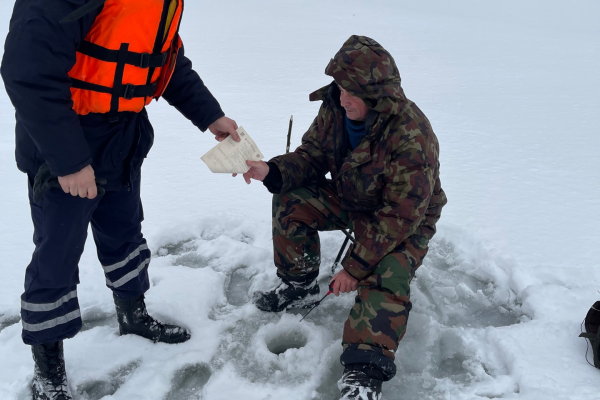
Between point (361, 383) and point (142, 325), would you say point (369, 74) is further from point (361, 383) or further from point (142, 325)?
point (142, 325)

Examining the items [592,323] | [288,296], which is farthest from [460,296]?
[288,296]

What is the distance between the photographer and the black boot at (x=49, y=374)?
1.80 meters

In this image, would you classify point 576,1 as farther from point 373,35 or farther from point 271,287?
point 271,287

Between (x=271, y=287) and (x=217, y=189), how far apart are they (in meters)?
1.10

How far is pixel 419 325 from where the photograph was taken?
2268mm

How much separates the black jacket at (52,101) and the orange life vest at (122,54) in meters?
0.05

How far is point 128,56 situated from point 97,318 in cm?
135

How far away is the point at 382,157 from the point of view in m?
2.01

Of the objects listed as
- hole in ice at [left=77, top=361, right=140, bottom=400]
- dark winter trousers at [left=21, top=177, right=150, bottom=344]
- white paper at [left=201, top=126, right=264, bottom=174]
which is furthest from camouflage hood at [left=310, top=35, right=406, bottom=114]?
hole in ice at [left=77, top=361, right=140, bottom=400]

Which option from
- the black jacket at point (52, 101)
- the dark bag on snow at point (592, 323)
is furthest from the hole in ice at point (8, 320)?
the dark bag on snow at point (592, 323)

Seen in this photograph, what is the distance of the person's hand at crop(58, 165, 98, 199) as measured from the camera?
58.4 inches

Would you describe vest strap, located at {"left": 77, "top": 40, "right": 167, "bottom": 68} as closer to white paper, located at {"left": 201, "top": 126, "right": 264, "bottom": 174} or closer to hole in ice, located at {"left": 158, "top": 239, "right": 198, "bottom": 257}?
white paper, located at {"left": 201, "top": 126, "right": 264, "bottom": 174}

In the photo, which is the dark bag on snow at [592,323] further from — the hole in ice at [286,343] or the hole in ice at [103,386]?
the hole in ice at [103,386]

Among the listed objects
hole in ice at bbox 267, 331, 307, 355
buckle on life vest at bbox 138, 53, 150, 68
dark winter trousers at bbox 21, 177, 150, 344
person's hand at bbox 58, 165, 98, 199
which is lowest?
hole in ice at bbox 267, 331, 307, 355
